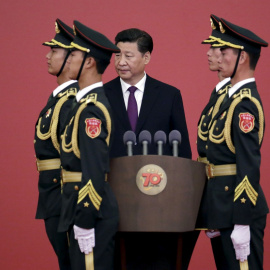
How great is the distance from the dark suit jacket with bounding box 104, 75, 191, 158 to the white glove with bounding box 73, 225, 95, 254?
2.82 feet

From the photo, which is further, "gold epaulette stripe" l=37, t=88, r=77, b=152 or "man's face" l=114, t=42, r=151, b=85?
"man's face" l=114, t=42, r=151, b=85

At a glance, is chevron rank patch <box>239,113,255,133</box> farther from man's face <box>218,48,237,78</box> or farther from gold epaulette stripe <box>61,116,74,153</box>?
gold epaulette stripe <box>61,116,74,153</box>

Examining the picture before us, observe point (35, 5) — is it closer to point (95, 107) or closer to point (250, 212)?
point (95, 107)

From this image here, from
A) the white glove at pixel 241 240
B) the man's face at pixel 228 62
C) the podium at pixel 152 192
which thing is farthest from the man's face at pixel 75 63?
the white glove at pixel 241 240

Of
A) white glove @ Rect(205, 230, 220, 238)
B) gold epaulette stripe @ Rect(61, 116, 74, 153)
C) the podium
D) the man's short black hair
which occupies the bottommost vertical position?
white glove @ Rect(205, 230, 220, 238)

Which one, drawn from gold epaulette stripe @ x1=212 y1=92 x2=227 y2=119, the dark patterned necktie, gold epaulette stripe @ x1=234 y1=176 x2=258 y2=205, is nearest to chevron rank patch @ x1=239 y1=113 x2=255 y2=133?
gold epaulette stripe @ x1=234 y1=176 x2=258 y2=205

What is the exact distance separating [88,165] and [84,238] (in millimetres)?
304

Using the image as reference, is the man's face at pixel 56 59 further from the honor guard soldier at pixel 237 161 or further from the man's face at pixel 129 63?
the honor guard soldier at pixel 237 161

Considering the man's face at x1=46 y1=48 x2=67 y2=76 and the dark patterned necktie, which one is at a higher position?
the man's face at x1=46 y1=48 x2=67 y2=76

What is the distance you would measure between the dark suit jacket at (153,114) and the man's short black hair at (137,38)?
0.16m

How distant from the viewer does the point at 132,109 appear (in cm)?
506

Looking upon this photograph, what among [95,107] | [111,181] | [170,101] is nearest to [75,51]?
[95,107]

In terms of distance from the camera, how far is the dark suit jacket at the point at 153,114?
496 cm

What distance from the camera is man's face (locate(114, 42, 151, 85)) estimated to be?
507 centimetres
